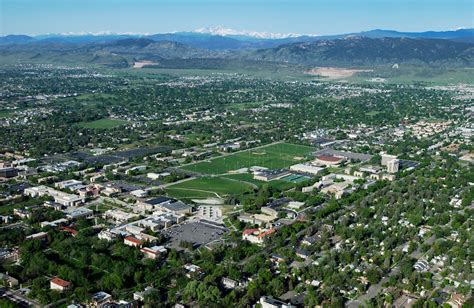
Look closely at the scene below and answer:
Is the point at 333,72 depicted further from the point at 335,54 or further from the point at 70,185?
the point at 70,185

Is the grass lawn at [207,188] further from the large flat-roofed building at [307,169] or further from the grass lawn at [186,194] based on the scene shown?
the large flat-roofed building at [307,169]

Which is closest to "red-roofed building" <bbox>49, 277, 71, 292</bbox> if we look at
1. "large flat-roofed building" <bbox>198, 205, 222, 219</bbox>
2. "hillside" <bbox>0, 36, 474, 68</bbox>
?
"large flat-roofed building" <bbox>198, 205, 222, 219</bbox>

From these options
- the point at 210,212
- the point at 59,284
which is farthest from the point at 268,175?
the point at 59,284

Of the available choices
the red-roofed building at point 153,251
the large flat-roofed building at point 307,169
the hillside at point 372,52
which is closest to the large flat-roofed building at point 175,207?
the red-roofed building at point 153,251

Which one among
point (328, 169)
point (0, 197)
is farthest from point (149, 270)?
point (328, 169)

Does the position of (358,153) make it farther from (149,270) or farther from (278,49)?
(278,49)
